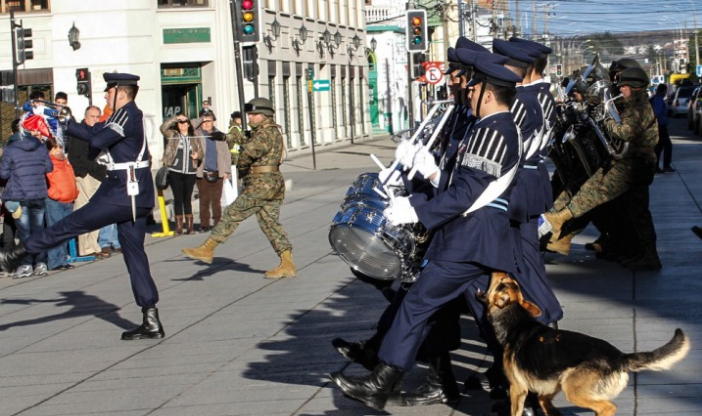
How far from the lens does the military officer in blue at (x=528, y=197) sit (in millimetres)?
6832

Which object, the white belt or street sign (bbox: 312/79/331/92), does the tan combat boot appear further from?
street sign (bbox: 312/79/331/92)

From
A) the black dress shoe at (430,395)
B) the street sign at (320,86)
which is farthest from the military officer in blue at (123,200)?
the street sign at (320,86)

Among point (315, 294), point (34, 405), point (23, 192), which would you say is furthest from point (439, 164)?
point (23, 192)

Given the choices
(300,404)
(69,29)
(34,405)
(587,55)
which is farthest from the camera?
(587,55)

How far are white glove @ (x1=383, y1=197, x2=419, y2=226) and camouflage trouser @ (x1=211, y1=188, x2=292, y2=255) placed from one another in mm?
6428

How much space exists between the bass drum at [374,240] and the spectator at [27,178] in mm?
8064

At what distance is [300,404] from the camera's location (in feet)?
23.6

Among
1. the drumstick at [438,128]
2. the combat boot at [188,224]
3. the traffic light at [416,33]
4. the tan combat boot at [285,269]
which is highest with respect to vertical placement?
the traffic light at [416,33]

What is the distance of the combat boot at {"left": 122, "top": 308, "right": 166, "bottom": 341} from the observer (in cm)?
964

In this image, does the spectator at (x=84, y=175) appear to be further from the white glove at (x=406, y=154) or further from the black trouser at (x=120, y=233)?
the white glove at (x=406, y=154)

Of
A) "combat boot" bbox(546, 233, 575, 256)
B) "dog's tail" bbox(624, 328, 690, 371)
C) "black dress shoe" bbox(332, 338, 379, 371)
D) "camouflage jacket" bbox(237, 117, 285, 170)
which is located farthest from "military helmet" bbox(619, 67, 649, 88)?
"dog's tail" bbox(624, 328, 690, 371)

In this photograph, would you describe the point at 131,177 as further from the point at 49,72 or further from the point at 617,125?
the point at 49,72

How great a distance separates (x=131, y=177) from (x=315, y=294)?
98.6 inches

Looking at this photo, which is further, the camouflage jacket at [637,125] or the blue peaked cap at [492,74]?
the camouflage jacket at [637,125]
